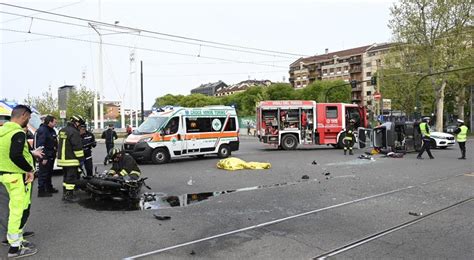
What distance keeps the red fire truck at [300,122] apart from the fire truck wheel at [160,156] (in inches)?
288

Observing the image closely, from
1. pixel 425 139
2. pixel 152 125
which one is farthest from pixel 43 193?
pixel 425 139

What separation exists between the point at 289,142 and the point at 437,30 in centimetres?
2431

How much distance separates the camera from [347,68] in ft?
339

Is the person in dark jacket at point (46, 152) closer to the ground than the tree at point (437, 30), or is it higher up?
closer to the ground

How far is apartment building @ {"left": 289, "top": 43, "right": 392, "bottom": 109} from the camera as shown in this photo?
315 feet

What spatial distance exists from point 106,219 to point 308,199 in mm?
4003

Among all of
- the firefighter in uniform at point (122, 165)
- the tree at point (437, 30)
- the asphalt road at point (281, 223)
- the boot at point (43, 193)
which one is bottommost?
the asphalt road at point (281, 223)

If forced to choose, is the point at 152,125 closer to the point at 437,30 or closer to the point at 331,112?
the point at 331,112

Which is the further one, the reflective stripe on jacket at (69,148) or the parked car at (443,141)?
the parked car at (443,141)

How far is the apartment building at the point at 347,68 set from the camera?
95.9 m

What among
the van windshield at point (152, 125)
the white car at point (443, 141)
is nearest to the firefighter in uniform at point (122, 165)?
the van windshield at point (152, 125)

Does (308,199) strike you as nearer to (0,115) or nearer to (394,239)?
(394,239)

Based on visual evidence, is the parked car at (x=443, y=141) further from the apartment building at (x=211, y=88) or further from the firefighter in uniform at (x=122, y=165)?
the apartment building at (x=211, y=88)

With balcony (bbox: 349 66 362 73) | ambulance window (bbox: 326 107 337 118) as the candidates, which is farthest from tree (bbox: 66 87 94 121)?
balcony (bbox: 349 66 362 73)
